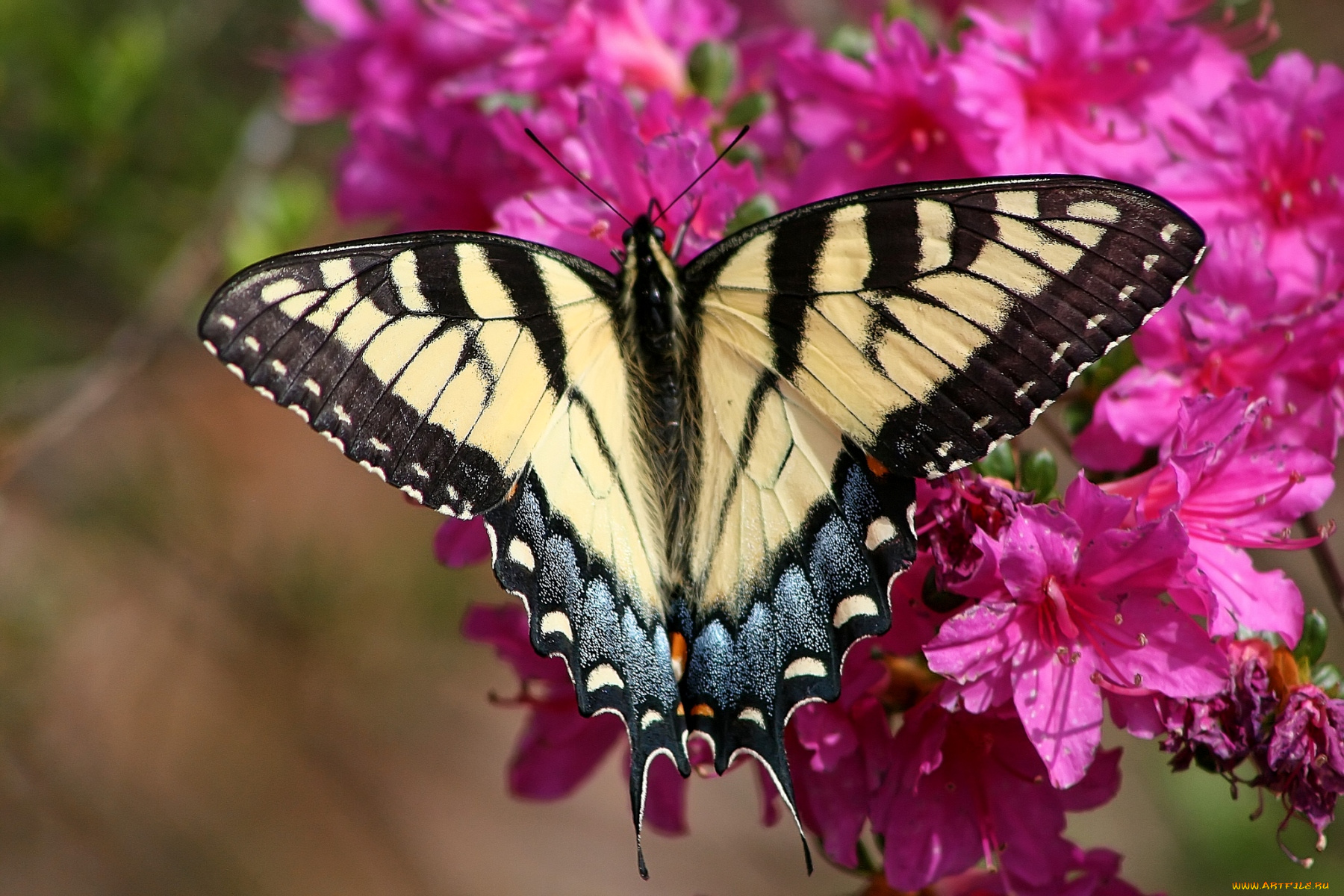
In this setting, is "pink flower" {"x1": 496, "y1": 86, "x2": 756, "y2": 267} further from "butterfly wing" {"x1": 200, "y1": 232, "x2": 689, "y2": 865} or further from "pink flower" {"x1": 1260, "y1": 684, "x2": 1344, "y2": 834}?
"pink flower" {"x1": 1260, "y1": 684, "x2": 1344, "y2": 834}

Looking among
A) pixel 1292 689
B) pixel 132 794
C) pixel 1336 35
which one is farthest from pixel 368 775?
pixel 1336 35

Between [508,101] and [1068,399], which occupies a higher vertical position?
[508,101]

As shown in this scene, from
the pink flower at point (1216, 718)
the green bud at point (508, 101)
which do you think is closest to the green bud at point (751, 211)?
the green bud at point (508, 101)

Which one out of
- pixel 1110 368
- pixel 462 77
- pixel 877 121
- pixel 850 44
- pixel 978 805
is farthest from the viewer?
pixel 462 77

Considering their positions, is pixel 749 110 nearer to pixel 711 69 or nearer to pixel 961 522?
pixel 711 69

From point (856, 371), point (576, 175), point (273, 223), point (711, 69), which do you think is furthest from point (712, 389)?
point (273, 223)

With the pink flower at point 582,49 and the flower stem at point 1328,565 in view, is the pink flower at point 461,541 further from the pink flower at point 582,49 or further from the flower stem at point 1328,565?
the flower stem at point 1328,565

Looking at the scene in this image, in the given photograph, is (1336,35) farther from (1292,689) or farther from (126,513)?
(126,513)
